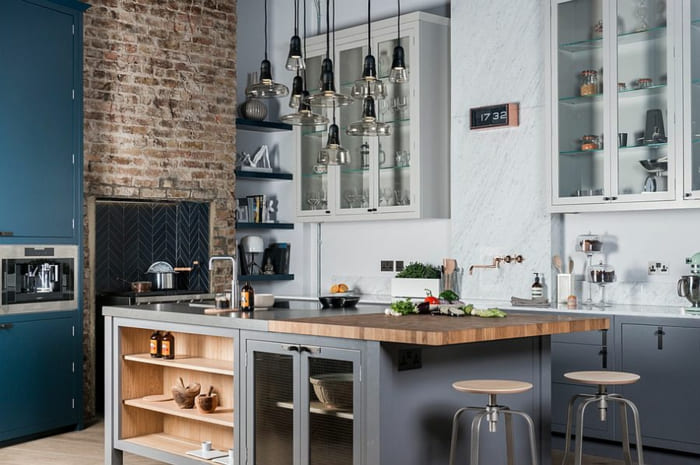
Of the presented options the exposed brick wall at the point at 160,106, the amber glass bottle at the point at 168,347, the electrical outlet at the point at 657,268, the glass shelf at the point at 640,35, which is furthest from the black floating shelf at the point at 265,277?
the glass shelf at the point at 640,35

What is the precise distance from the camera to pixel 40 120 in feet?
20.6

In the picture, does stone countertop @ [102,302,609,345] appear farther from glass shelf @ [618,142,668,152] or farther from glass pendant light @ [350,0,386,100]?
glass shelf @ [618,142,668,152]

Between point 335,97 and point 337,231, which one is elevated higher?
point 335,97

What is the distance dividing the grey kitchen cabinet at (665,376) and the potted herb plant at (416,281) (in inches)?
72.9

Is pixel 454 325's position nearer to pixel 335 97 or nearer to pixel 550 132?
A: pixel 335 97

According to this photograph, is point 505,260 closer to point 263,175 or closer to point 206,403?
point 263,175

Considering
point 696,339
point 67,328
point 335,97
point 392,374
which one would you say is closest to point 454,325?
point 392,374

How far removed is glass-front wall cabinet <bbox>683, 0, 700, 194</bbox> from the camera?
5684mm

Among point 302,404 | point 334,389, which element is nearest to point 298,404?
point 302,404

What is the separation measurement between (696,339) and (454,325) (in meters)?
2.21

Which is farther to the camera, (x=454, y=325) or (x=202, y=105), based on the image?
(x=202, y=105)

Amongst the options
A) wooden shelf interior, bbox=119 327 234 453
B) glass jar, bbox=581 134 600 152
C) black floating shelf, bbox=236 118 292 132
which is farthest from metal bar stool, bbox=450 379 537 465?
black floating shelf, bbox=236 118 292 132

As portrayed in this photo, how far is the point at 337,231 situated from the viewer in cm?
837

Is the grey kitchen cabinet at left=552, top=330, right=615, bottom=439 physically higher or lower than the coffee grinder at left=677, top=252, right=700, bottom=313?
lower
